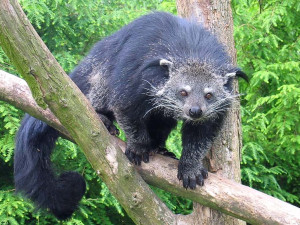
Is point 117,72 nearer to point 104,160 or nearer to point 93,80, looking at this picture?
point 93,80

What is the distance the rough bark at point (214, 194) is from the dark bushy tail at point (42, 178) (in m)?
0.29

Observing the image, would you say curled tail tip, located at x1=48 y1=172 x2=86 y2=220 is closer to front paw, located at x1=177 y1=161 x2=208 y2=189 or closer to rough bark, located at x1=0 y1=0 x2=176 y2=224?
rough bark, located at x1=0 y1=0 x2=176 y2=224

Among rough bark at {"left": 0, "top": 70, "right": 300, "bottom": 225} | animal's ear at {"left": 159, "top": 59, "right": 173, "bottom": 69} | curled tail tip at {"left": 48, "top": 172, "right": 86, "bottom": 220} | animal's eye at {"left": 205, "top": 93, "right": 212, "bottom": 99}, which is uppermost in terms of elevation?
animal's ear at {"left": 159, "top": 59, "right": 173, "bottom": 69}

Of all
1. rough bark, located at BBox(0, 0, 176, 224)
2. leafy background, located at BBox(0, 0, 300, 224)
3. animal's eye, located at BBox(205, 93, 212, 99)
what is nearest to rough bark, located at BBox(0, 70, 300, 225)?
rough bark, located at BBox(0, 0, 176, 224)

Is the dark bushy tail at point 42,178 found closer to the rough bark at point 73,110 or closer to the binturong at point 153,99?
the binturong at point 153,99

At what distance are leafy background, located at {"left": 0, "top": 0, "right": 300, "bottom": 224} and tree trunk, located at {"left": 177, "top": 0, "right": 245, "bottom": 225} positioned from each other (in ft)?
3.94

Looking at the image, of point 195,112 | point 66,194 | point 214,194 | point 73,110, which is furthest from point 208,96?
point 66,194

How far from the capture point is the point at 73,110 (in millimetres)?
2846

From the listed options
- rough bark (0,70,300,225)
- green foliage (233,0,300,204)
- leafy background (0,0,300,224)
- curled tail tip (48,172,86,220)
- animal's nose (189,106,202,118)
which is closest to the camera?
rough bark (0,70,300,225)

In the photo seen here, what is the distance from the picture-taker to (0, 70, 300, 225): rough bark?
2.89 metres

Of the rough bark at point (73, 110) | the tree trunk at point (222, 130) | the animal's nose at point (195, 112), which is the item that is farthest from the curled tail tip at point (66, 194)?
the animal's nose at point (195, 112)

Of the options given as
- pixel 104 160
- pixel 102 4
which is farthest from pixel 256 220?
pixel 102 4

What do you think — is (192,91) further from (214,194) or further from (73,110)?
(73,110)

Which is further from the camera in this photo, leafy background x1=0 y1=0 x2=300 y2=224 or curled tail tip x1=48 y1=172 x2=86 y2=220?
leafy background x1=0 y1=0 x2=300 y2=224
